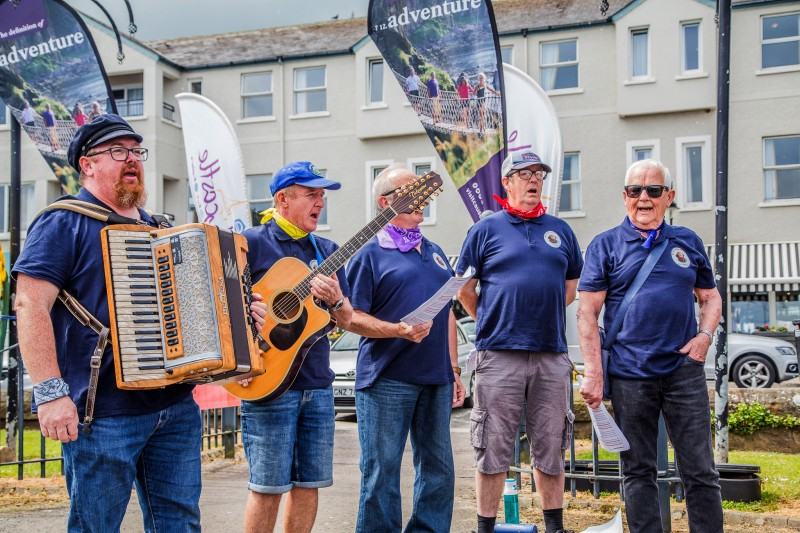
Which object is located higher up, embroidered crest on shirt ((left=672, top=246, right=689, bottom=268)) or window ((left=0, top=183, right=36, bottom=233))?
window ((left=0, top=183, right=36, bottom=233))

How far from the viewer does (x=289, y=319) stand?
4.48 meters

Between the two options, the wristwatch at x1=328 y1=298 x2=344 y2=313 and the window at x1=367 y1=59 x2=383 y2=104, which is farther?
the window at x1=367 y1=59 x2=383 y2=104

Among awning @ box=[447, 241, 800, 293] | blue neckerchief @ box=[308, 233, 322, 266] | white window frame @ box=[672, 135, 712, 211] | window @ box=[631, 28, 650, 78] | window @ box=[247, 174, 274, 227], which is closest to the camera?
blue neckerchief @ box=[308, 233, 322, 266]

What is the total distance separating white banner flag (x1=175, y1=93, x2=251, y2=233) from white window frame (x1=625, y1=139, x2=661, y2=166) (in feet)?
48.2

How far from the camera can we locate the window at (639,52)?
25209mm

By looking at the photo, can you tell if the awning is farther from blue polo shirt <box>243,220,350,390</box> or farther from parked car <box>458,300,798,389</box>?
blue polo shirt <box>243,220,350,390</box>

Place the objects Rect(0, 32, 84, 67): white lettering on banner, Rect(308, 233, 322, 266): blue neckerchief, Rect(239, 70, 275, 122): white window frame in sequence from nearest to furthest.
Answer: Rect(308, 233, 322, 266): blue neckerchief
Rect(0, 32, 84, 67): white lettering on banner
Rect(239, 70, 275, 122): white window frame

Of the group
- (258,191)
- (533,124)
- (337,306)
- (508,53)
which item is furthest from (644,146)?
(337,306)

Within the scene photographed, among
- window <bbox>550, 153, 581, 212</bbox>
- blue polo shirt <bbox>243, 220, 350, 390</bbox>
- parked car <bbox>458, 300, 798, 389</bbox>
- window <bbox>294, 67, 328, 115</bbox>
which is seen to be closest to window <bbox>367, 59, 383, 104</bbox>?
window <bbox>294, 67, 328, 115</bbox>

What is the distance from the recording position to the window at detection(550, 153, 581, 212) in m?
25.9

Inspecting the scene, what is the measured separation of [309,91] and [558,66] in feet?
26.6

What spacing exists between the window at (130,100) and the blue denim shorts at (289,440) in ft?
88.1

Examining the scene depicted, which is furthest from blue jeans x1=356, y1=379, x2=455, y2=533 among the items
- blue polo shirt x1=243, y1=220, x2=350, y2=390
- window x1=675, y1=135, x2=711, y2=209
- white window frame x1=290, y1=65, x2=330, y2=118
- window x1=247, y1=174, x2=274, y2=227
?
window x1=247, y1=174, x2=274, y2=227

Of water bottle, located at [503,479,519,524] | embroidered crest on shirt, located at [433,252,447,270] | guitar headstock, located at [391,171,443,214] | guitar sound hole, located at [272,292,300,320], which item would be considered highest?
guitar headstock, located at [391,171,443,214]
